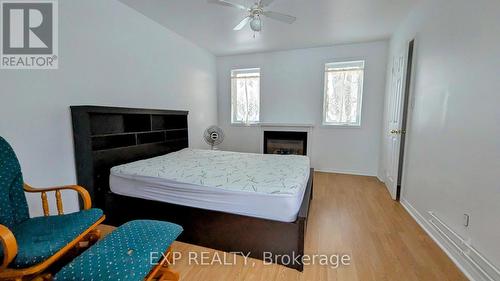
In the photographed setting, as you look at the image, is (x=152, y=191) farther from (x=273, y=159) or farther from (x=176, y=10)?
(x=176, y=10)

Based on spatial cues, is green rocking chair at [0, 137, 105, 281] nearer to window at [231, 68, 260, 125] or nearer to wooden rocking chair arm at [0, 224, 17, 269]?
wooden rocking chair arm at [0, 224, 17, 269]

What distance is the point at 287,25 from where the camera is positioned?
119 inches

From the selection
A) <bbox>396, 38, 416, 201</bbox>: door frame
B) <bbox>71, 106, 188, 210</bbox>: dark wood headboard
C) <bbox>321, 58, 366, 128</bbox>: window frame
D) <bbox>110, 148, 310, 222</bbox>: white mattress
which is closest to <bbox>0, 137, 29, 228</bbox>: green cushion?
<bbox>71, 106, 188, 210</bbox>: dark wood headboard

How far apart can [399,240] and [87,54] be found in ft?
11.7

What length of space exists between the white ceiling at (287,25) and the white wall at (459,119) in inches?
23.0

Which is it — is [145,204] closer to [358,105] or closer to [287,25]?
[287,25]

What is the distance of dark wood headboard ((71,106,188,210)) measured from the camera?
1.99 metres

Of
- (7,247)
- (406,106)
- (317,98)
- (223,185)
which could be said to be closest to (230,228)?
(223,185)

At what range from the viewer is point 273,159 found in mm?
2602

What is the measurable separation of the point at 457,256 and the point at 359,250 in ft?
2.26

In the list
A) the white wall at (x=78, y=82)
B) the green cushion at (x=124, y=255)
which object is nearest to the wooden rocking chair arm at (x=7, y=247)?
the green cushion at (x=124, y=255)

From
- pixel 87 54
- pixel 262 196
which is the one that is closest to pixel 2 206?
pixel 87 54

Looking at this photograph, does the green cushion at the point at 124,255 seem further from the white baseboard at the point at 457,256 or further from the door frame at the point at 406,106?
the door frame at the point at 406,106
